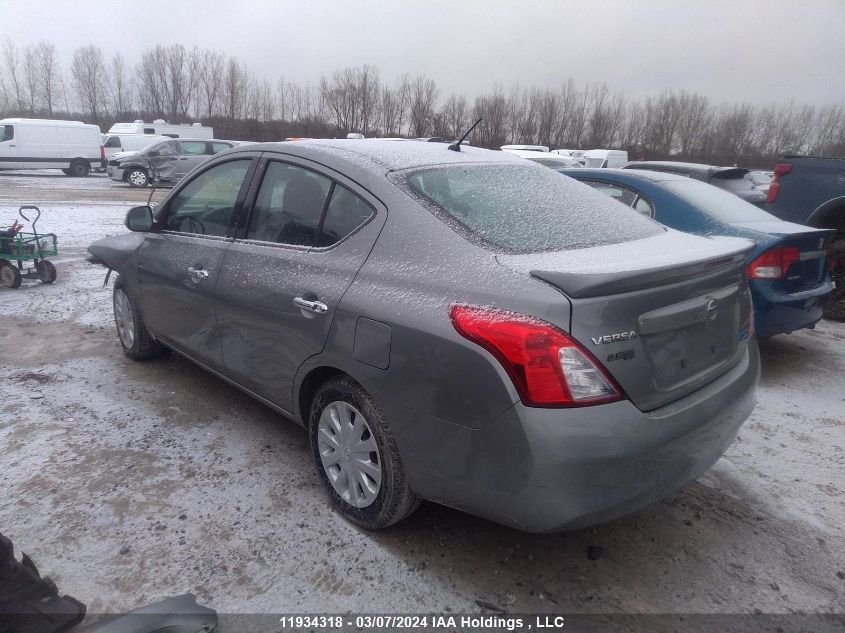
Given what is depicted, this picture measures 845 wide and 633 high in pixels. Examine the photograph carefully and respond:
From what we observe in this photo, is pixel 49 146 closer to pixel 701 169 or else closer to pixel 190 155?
pixel 190 155

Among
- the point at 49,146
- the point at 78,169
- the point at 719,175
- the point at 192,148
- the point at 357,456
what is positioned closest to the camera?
the point at 357,456

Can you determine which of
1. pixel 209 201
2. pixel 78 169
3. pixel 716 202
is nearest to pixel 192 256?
pixel 209 201

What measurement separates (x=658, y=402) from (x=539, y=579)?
2.90 feet

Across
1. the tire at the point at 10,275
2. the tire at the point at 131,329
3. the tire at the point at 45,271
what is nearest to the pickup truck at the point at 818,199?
the tire at the point at 131,329

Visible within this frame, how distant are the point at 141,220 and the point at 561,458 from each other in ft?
10.8

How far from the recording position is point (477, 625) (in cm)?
212

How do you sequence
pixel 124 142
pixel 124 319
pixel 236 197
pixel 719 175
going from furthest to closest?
pixel 124 142 < pixel 719 175 < pixel 124 319 < pixel 236 197

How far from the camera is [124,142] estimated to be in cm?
2762

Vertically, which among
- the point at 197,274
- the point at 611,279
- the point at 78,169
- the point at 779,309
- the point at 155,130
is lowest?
the point at 78,169

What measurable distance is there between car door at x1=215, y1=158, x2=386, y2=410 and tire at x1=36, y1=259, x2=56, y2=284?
188 inches

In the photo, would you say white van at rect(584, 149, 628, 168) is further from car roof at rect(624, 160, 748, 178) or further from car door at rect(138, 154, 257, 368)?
car door at rect(138, 154, 257, 368)

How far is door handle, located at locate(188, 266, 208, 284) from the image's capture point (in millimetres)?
3338

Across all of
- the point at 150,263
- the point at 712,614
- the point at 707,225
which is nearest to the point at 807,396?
the point at 707,225

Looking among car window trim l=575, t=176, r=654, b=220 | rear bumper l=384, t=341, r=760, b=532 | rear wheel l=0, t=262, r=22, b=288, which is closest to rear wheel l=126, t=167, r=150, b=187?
rear wheel l=0, t=262, r=22, b=288
